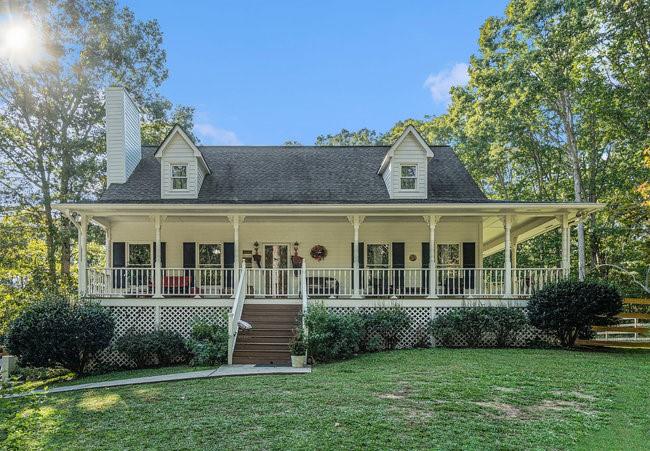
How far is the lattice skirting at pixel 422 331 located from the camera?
14500 millimetres

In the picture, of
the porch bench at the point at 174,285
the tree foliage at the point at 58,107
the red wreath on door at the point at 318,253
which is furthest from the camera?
the tree foliage at the point at 58,107

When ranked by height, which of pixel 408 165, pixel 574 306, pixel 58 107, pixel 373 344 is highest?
pixel 58 107

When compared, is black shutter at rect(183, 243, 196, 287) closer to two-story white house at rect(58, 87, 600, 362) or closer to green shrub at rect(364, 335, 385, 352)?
two-story white house at rect(58, 87, 600, 362)

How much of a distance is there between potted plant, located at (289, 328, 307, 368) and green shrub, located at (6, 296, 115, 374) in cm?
519

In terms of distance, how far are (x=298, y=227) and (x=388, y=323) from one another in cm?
523

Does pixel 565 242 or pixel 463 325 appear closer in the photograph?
pixel 463 325

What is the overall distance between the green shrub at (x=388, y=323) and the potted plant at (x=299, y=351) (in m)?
2.62

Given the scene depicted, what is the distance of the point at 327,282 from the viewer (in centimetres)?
1659

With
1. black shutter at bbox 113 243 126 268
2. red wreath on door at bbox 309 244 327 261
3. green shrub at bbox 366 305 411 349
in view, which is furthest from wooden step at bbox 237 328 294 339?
black shutter at bbox 113 243 126 268

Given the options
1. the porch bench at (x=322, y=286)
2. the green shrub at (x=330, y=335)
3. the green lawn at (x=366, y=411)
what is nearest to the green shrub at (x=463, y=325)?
the green shrub at (x=330, y=335)

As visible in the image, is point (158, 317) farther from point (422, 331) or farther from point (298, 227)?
point (422, 331)

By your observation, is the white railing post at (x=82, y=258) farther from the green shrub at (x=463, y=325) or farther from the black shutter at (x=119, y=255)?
the green shrub at (x=463, y=325)

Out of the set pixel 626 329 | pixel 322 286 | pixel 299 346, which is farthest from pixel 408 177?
pixel 626 329

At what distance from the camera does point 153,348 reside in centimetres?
1337
